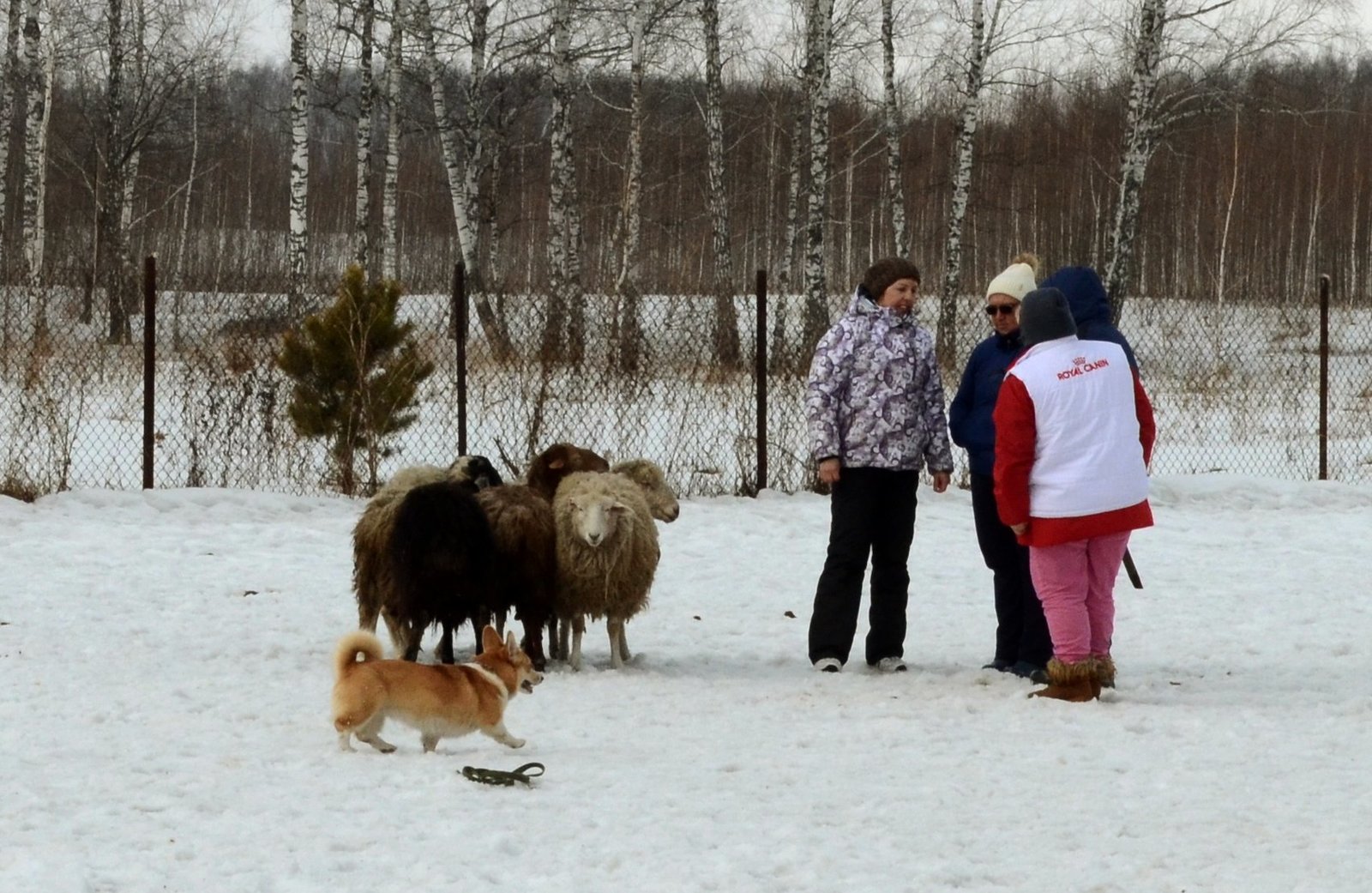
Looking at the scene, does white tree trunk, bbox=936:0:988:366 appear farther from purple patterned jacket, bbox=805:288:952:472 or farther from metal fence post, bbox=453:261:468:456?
purple patterned jacket, bbox=805:288:952:472

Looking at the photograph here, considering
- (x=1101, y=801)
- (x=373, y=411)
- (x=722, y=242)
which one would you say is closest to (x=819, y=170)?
(x=722, y=242)

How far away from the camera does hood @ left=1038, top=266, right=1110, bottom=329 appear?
268 inches

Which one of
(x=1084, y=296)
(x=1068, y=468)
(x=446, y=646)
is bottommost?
(x=446, y=646)

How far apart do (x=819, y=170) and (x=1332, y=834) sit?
→ 16681 millimetres

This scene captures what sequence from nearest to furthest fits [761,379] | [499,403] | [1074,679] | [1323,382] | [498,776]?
[498,776], [1074,679], [761,379], [499,403], [1323,382]

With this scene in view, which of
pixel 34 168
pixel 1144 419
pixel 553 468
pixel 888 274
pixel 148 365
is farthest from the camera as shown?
pixel 34 168

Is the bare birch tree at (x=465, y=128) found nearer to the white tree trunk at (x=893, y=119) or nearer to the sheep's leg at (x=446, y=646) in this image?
the white tree trunk at (x=893, y=119)

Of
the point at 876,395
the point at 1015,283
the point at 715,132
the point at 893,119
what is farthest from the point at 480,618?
the point at 893,119

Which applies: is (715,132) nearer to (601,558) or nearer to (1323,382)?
(1323,382)

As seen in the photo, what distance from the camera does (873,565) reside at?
7.33 meters

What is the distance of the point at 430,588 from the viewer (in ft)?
22.6

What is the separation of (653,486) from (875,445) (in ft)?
3.95

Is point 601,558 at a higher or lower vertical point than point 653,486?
lower

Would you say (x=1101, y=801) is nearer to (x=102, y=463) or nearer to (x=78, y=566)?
(x=78, y=566)
